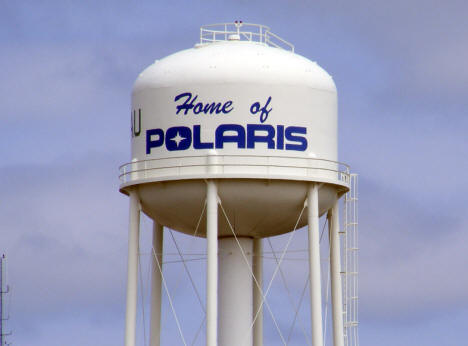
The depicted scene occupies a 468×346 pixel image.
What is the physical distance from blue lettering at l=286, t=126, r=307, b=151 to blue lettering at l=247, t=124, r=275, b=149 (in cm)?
47

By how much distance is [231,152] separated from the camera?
46.7m

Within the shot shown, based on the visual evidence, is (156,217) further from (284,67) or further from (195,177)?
(284,67)

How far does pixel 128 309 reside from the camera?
48.0m

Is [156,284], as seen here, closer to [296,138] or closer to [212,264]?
[212,264]

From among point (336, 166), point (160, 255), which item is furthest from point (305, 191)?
point (160, 255)

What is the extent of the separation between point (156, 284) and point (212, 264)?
3.81 metres

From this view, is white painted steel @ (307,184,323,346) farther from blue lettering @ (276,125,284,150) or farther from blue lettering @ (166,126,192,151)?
blue lettering @ (166,126,192,151)

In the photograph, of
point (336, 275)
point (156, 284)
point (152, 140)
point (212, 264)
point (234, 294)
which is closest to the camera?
point (212, 264)

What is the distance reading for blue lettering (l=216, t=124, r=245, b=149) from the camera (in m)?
46.8

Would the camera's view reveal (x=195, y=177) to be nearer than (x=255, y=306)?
Yes

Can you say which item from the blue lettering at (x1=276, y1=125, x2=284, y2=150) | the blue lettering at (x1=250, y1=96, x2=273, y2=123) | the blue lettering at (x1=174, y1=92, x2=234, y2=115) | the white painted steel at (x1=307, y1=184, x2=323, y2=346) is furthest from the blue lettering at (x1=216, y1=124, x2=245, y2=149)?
the white painted steel at (x1=307, y1=184, x2=323, y2=346)

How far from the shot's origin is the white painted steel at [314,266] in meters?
46.8

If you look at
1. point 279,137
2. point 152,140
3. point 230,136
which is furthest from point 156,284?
point 279,137

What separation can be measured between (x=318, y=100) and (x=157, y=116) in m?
4.21
